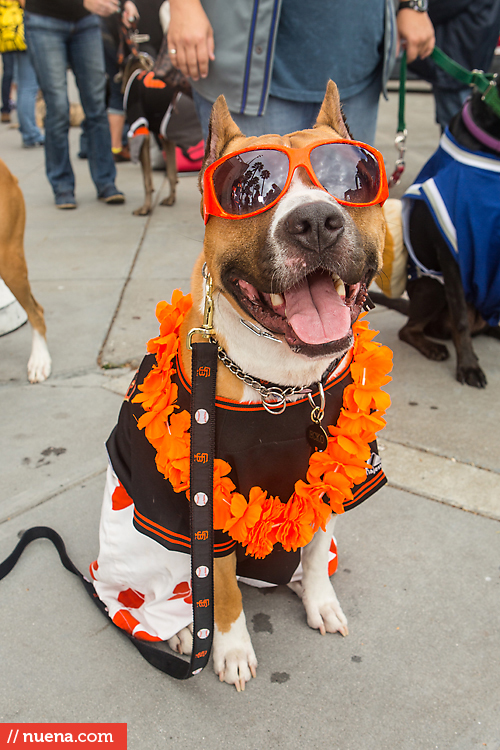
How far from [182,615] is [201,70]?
7.09 feet

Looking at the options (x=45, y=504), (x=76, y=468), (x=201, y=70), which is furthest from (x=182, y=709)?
(x=201, y=70)

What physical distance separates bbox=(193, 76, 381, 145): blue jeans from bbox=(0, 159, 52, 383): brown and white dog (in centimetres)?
120

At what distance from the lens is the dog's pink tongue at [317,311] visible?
1.54 metres

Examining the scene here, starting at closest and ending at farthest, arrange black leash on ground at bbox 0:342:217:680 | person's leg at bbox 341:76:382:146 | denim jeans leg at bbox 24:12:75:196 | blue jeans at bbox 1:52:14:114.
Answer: black leash on ground at bbox 0:342:217:680, person's leg at bbox 341:76:382:146, denim jeans leg at bbox 24:12:75:196, blue jeans at bbox 1:52:14:114

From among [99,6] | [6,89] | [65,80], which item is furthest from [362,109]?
[6,89]

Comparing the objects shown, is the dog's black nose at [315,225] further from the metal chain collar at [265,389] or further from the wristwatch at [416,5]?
the wristwatch at [416,5]

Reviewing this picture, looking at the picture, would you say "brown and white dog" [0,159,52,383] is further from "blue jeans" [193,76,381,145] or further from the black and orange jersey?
the black and orange jersey

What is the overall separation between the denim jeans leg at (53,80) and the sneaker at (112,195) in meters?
0.44

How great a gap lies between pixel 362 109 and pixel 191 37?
3.12 feet

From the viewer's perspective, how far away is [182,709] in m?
1.71

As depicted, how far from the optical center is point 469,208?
3176 mm

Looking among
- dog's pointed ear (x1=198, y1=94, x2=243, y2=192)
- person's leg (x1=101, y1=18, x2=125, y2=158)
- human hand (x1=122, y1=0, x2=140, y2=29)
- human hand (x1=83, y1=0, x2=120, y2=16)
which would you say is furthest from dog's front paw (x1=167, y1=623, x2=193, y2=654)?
person's leg (x1=101, y1=18, x2=125, y2=158)

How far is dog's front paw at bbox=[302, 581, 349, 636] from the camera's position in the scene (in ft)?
6.41

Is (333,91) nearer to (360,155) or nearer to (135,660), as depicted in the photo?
(360,155)
